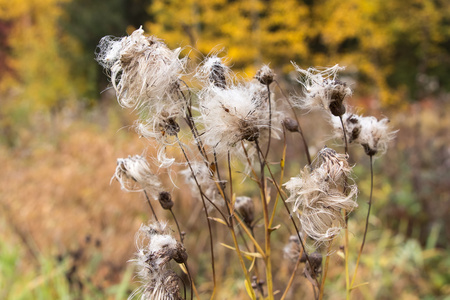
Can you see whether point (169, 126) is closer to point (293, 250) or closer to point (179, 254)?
point (179, 254)

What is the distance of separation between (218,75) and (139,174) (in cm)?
21

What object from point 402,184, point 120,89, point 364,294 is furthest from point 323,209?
point 402,184

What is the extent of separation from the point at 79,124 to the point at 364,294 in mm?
6853

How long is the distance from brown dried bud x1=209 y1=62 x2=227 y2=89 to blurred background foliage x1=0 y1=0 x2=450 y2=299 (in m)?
0.05

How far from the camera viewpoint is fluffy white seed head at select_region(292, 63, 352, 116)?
26.6 inches

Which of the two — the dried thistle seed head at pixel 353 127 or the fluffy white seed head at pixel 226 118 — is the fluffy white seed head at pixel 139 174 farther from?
the dried thistle seed head at pixel 353 127

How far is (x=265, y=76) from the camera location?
729mm

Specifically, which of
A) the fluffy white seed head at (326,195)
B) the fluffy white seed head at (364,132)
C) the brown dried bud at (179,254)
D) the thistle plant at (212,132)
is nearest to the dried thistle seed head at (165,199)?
the thistle plant at (212,132)

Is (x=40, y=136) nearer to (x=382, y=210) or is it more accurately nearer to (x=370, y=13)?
(x=382, y=210)

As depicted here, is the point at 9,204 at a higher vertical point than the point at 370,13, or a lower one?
lower

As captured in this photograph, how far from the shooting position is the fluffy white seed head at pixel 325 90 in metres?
0.68

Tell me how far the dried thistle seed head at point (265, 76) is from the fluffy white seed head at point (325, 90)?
0.05m

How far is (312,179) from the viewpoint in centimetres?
61

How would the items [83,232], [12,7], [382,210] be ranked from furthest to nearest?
[12,7] < [382,210] < [83,232]
